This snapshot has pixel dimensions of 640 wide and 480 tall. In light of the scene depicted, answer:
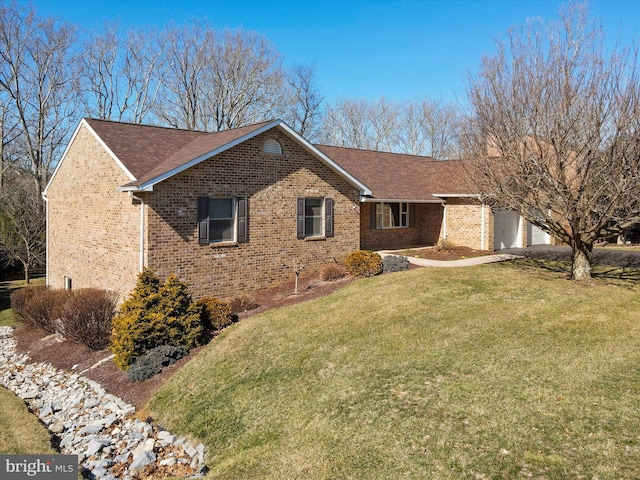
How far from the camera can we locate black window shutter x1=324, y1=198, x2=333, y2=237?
17609mm

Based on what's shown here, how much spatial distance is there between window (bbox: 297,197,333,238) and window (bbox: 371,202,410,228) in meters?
5.08

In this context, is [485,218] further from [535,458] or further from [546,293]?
[535,458]

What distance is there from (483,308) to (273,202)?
25.1 ft

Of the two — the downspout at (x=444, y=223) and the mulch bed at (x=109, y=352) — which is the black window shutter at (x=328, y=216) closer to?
the mulch bed at (x=109, y=352)

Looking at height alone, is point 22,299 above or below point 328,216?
below

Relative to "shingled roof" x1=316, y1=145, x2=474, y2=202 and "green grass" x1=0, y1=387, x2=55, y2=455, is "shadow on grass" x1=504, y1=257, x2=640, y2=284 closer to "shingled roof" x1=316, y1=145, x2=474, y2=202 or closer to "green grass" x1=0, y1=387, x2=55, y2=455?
"shingled roof" x1=316, y1=145, x2=474, y2=202

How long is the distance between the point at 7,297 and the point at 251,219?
16776 millimetres

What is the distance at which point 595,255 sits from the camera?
20.3 metres

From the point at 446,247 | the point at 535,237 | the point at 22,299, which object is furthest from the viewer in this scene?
the point at 535,237

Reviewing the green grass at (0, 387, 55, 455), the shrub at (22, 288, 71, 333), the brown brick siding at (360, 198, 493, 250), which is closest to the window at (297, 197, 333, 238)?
the brown brick siding at (360, 198, 493, 250)

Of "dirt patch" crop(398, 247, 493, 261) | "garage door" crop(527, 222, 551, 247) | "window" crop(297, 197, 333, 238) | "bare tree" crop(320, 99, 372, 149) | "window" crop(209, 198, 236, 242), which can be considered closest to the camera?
"window" crop(209, 198, 236, 242)

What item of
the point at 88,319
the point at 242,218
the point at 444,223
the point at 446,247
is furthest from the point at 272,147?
the point at 444,223

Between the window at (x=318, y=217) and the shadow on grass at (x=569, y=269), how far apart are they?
6835 millimetres

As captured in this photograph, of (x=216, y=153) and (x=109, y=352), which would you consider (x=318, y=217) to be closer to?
(x=216, y=153)
